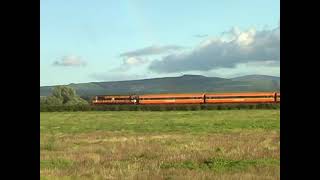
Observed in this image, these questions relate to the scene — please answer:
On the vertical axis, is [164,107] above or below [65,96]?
below

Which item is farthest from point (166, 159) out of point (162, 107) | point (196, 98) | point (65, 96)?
point (65, 96)

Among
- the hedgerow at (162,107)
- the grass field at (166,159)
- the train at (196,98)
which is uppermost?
the train at (196,98)

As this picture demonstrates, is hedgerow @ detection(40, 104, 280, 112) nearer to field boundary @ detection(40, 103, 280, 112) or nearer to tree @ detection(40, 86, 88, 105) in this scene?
field boundary @ detection(40, 103, 280, 112)

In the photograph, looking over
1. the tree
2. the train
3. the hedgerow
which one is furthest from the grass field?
the tree

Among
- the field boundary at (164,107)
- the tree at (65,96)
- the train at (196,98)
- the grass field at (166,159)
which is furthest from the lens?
the tree at (65,96)

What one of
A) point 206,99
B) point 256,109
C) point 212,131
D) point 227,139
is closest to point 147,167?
point 227,139

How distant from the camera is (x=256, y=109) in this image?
107 ft

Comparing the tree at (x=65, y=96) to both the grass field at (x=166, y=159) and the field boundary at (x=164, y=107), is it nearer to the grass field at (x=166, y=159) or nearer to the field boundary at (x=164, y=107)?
the field boundary at (x=164, y=107)

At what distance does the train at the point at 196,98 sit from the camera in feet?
125

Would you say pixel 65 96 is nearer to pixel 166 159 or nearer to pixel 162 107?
pixel 162 107

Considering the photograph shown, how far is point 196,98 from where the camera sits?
39.7 metres

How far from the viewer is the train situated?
125ft

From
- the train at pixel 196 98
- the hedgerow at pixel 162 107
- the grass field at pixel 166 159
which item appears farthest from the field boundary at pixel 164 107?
the grass field at pixel 166 159
